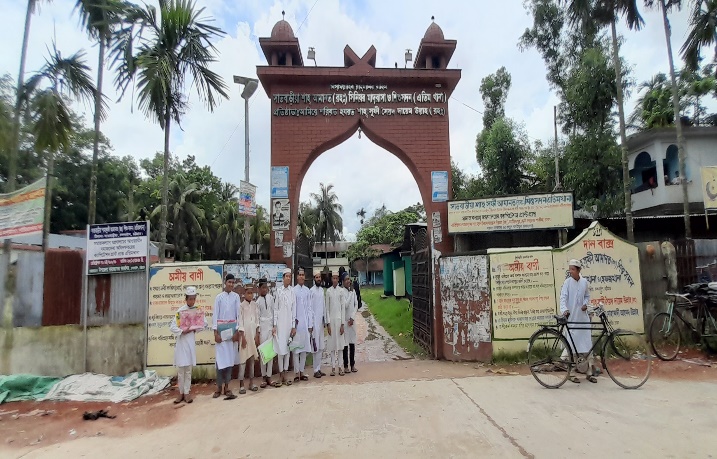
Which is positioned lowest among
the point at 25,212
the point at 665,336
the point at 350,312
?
the point at 665,336

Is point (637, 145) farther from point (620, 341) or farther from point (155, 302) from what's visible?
point (155, 302)

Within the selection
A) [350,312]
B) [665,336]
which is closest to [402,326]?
[350,312]

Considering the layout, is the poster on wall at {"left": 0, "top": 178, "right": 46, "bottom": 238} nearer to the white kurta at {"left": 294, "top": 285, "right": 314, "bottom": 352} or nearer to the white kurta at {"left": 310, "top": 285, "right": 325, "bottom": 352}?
the white kurta at {"left": 294, "top": 285, "right": 314, "bottom": 352}

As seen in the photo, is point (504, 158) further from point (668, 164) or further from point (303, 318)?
point (303, 318)

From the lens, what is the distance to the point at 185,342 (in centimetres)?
676

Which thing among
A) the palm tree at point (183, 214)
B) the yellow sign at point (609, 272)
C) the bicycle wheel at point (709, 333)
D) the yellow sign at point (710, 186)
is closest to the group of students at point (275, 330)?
the yellow sign at point (609, 272)

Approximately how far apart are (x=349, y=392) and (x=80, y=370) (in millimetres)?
4658

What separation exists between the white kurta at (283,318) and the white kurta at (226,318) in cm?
70

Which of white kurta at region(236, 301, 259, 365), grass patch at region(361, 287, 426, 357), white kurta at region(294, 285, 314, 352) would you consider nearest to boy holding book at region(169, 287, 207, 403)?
white kurta at region(236, 301, 259, 365)

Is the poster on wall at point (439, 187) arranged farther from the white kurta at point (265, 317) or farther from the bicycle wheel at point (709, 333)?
the bicycle wheel at point (709, 333)

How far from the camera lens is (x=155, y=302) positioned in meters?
7.97

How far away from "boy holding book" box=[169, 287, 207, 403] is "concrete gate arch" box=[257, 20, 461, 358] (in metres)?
3.01

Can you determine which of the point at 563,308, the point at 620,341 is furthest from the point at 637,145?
the point at 563,308

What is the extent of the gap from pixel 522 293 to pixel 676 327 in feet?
9.39
